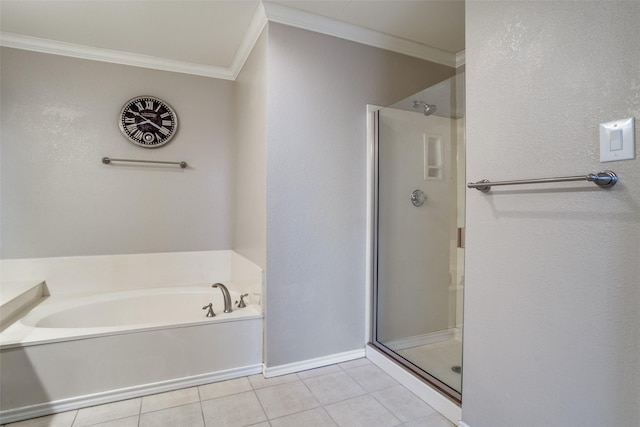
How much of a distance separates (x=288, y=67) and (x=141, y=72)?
1422 mm

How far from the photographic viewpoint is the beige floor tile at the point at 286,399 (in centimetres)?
177

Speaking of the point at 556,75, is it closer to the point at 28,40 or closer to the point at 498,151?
the point at 498,151

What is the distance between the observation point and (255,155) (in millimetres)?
2355

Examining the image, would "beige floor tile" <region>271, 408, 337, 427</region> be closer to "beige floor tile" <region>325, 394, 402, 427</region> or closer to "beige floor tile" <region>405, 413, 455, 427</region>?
"beige floor tile" <region>325, 394, 402, 427</region>

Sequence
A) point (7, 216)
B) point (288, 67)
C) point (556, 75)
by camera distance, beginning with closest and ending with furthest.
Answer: point (556, 75)
point (288, 67)
point (7, 216)

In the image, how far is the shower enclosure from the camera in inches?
84.3

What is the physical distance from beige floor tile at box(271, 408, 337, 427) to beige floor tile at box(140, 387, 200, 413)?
523 mm

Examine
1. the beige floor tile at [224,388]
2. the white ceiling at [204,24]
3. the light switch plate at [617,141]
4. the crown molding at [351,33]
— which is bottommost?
the beige floor tile at [224,388]

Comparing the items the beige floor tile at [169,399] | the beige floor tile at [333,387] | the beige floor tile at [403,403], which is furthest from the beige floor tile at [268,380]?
the beige floor tile at [403,403]

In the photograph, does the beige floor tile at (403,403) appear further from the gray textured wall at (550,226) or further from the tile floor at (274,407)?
the gray textured wall at (550,226)

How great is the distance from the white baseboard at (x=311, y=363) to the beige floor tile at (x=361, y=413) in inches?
16.0

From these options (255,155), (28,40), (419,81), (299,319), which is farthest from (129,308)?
(419,81)

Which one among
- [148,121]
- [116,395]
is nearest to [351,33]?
[148,121]

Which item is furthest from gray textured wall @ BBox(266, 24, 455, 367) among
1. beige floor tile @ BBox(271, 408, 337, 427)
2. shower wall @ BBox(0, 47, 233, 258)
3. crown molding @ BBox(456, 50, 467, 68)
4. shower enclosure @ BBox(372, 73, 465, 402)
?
shower wall @ BBox(0, 47, 233, 258)
